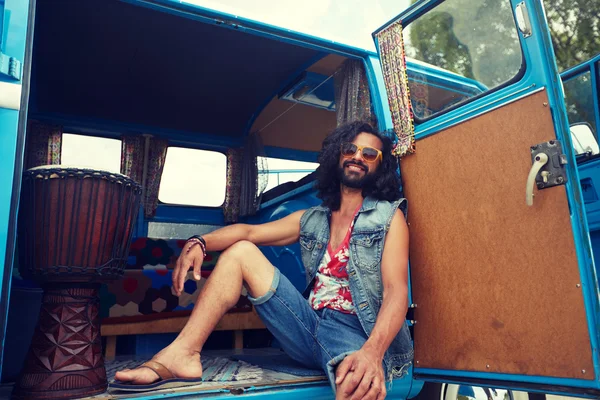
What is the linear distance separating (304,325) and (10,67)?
1591mm

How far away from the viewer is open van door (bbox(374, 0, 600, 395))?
1.68 m

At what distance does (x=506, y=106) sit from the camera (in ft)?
6.32

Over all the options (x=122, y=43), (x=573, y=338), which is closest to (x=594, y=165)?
(x=573, y=338)

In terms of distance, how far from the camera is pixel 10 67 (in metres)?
1.59

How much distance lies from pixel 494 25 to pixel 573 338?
4.45 ft

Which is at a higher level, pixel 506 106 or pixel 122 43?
pixel 122 43

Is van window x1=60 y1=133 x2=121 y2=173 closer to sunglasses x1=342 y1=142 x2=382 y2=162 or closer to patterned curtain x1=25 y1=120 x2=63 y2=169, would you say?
patterned curtain x1=25 y1=120 x2=63 y2=169

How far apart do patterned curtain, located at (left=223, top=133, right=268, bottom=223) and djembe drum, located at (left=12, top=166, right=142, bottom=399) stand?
2912 millimetres

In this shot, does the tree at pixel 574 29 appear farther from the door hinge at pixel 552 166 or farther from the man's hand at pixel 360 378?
the man's hand at pixel 360 378

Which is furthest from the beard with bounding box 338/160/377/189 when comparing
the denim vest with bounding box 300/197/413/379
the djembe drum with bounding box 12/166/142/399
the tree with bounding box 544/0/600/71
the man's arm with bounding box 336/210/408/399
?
the tree with bounding box 544/0/600/71

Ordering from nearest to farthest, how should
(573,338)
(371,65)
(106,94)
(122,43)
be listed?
(573,338) → (371,65) → (122,43) → (106,94)

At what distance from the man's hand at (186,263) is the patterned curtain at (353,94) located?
1428mm

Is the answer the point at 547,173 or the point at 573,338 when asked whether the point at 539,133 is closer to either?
the point at 547,173

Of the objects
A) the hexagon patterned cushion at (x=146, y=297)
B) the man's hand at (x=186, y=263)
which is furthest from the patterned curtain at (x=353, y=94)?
the hexagon patterned cushion at (x=146, y=297)
